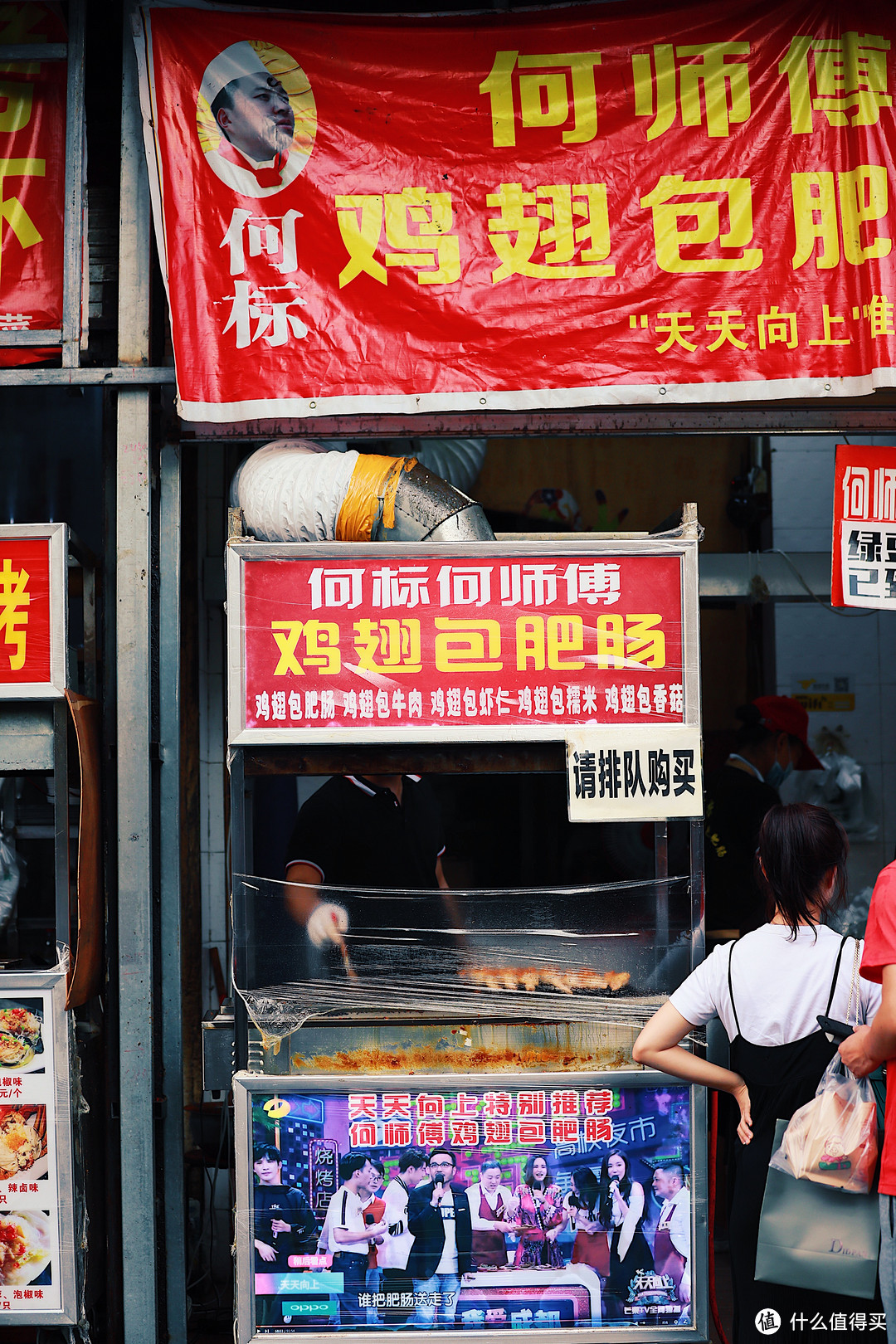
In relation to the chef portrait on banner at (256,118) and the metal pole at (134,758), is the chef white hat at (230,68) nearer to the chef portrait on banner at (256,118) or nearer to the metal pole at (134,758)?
the chef portrait on banner at (256,118)

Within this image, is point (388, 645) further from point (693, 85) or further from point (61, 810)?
point (693, 85)

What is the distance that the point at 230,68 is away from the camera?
13.1 ft

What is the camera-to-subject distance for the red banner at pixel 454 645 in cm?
355

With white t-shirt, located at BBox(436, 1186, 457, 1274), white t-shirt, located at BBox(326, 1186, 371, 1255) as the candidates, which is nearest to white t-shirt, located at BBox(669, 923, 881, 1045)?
white t-shirt, located at BBox(436, 1186, 457, 1274)

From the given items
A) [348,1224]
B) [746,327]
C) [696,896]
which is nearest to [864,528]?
[746,327]

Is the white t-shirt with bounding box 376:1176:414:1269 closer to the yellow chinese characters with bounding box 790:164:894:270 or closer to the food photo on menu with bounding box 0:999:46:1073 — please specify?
the food photo on menu with bounding box 0:999:46:1073

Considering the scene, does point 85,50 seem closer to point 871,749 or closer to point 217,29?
point 217,29

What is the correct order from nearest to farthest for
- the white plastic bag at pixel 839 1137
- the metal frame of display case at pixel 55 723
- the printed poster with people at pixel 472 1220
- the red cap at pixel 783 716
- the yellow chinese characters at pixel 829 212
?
1. the white plastic bag at pixel 839 1137
2. the printed poster with people at pixel 472 1220
3. the metal frame of display case at pixel 55 723
4. the yellow chinese characters at pixel 829 212
5. the red cap at pixel 783 716

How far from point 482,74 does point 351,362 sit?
1.15 metres

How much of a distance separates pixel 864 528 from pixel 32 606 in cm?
299

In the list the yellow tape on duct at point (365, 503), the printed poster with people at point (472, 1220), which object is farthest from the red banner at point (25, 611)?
the printed poster with people at point (472, 1220)

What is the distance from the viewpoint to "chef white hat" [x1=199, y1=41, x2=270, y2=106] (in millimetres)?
3973

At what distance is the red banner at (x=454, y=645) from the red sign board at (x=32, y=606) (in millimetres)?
694

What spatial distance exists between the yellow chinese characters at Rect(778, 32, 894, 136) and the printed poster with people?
3.39m
